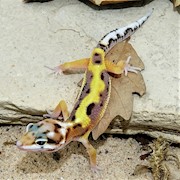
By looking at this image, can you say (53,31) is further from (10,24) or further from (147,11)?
(147,11)

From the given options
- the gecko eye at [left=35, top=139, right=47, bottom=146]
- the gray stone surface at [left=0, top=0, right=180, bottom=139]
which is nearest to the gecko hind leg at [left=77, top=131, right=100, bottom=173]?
the gray stone surface at [left=0, top=0, right=180, bottom=139]

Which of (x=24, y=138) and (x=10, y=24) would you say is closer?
(x=24, y=138)

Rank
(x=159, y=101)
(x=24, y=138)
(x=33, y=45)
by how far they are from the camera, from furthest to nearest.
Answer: (x=33, y=45), (x=159, y=101), (x=24, y=138)

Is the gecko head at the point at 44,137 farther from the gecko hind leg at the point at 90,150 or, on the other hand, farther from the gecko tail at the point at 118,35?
the gecko tail at the point at 118,35

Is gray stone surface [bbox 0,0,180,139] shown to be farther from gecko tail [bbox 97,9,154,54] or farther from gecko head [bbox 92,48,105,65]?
gecko head [bbox 92,48,105,65]

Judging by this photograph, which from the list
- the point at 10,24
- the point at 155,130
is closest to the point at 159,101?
the point at 155,130

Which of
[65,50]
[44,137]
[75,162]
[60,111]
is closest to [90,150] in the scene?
[75,162]

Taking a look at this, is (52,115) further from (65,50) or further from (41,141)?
(65,50)

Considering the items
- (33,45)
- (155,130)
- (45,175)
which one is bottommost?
(45,175)

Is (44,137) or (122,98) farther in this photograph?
(122,98)
